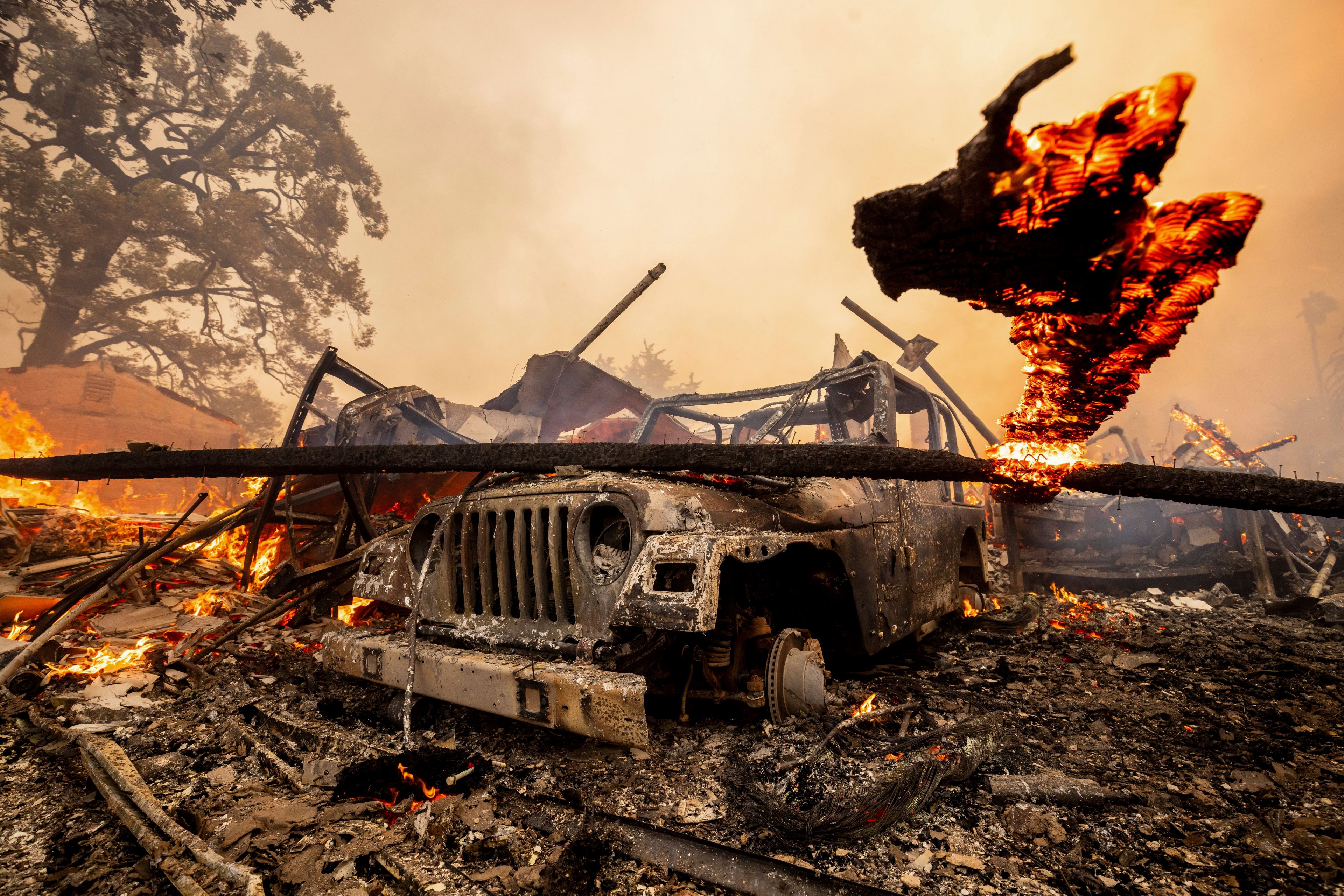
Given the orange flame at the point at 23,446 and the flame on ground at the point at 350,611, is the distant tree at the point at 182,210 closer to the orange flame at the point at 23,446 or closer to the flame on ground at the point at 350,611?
the orange flame at the point at 23,446

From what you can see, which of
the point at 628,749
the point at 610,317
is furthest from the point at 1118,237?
the point at 610,317

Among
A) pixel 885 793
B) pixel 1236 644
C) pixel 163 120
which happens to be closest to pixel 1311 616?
pixel 1236 644

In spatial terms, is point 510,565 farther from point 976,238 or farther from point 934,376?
point 934,376

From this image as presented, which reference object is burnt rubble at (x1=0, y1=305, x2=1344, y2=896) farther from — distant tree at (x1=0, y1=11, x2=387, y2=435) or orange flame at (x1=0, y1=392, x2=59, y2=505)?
distant tree at (x1=0, y1=11, x2=387, y2=435)

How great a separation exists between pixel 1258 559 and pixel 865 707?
7.69 m

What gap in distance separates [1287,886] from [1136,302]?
1.81 m

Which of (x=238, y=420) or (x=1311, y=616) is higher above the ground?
(x=238, y=420)

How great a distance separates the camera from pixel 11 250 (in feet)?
54.6

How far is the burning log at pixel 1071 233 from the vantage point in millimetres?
872

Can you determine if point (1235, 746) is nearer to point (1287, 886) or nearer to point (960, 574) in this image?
point (1287, 886)

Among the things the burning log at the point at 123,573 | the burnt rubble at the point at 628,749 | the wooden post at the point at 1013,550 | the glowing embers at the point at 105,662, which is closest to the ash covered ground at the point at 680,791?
the burnt rubble at the point at 628,749

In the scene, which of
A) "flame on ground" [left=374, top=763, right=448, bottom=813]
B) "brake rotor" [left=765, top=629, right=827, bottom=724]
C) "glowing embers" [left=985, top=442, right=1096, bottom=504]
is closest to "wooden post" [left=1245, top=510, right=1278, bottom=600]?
"glowing embers" [left=985, top=442, right=1096, bottom=504]

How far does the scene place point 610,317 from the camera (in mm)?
9523

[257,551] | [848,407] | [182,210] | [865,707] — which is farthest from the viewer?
[182,210]
